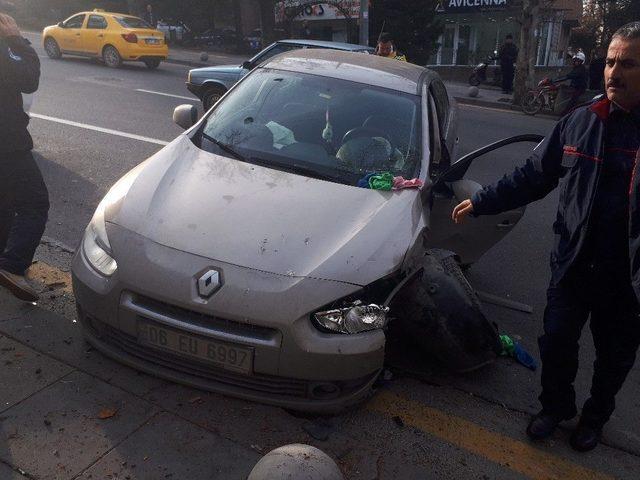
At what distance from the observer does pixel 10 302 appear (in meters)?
3.95

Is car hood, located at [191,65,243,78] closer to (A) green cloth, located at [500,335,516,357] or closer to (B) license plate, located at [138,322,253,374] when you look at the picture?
(A) green cloth, located at [500,335,516,357]

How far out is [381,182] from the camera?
3.63 metres

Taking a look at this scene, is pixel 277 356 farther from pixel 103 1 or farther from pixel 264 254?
pixel 103 1

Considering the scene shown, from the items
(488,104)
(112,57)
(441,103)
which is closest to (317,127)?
(441,103)

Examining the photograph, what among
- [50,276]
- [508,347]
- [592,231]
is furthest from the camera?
[50,276]

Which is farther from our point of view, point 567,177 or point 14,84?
point 14,84

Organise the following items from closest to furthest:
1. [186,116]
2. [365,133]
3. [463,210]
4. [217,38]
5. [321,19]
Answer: [463,210] < [365,133] < [186,116] < [217,38] < [321,19]

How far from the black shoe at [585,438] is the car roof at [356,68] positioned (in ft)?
8.30

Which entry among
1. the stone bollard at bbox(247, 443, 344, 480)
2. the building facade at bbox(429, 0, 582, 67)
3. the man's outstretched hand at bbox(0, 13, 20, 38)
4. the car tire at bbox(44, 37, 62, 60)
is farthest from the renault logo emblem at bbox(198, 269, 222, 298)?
the building facade at bbox(429, 0, 582, 67)

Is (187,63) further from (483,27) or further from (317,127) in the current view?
(317,127)

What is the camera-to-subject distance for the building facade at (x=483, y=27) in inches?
1085

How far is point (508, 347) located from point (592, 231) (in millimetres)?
1307

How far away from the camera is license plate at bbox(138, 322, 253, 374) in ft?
A: 9.19

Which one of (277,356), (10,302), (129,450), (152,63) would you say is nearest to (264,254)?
(277,356)
